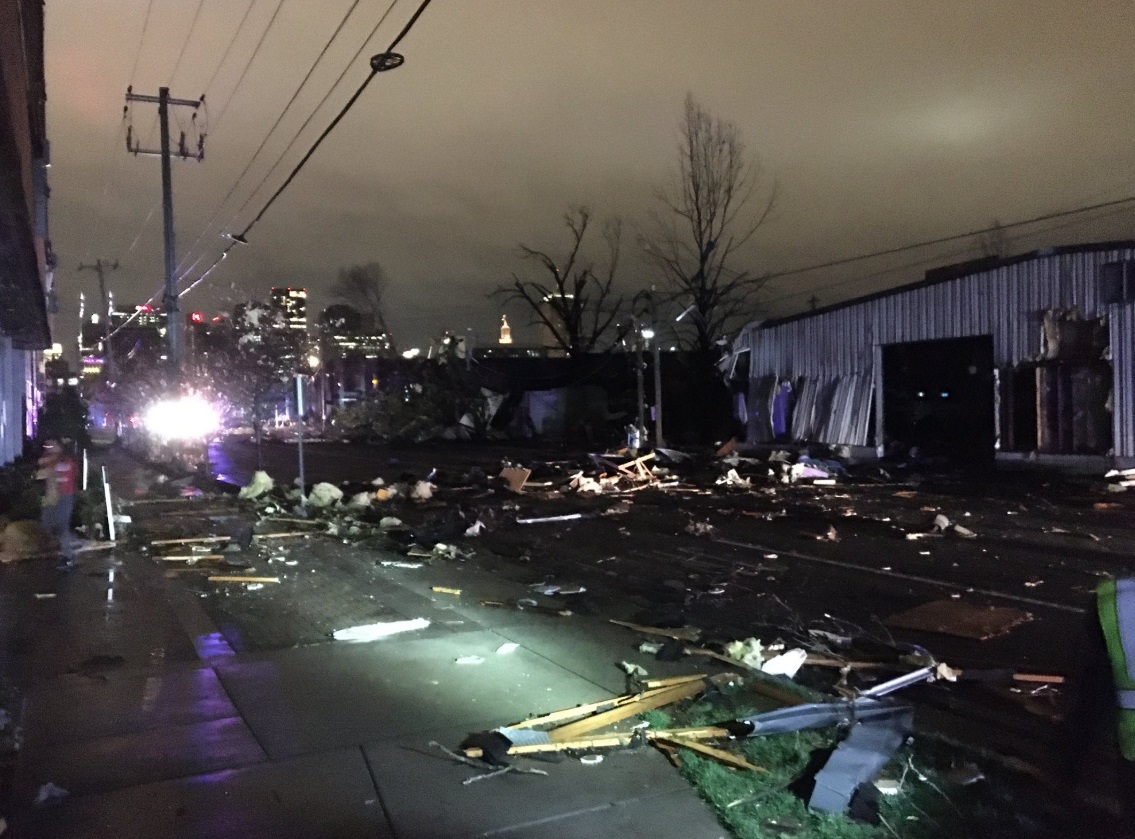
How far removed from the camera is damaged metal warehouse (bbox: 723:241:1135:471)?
21766 millimetres

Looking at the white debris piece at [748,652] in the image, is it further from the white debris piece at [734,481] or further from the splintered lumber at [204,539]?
the white debris piece at [734,481]

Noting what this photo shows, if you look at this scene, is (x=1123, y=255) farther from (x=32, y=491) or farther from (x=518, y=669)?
(x=32, y=491)

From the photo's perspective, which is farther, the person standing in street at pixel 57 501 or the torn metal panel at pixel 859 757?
the person standing in street at pixel 57 501

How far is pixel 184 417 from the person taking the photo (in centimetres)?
3009

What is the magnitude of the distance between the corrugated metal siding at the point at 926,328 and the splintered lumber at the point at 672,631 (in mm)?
17696

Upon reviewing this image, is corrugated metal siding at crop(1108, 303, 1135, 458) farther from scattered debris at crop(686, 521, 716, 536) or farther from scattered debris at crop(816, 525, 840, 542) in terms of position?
scattered debris at crop(686, 521, 716, 536)

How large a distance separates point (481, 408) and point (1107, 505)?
3731 centimetres

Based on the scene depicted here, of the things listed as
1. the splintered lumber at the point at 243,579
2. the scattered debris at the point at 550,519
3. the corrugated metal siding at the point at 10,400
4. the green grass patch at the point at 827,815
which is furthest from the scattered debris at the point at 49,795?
the corrugated metal siding at the point at 10,400

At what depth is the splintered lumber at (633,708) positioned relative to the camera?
5.52 m

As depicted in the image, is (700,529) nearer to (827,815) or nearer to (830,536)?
(830,536)

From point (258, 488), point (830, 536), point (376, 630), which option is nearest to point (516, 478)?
point (258, 488)

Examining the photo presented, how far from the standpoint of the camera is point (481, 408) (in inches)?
2012

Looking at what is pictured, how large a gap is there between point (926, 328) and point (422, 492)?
15.4m

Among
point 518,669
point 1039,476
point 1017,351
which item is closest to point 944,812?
point 518,669
